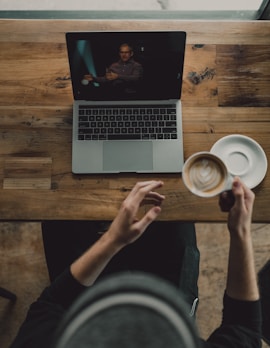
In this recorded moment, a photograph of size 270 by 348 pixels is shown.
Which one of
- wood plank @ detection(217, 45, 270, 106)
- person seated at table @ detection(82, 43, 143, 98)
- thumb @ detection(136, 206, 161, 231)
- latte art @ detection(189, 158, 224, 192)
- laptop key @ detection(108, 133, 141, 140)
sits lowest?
thumb @ detection(136, 206, 161, 231)

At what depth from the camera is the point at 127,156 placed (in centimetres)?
145

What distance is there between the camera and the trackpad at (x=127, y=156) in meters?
1.44

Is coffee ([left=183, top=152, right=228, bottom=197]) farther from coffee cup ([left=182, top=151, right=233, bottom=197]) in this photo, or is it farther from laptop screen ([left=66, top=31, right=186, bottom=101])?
laptop screen ([left=66, top=31, right=186, bottom=101])

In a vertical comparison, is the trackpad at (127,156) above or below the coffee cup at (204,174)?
above

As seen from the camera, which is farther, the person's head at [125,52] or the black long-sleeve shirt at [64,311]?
the person's head at [125,52]

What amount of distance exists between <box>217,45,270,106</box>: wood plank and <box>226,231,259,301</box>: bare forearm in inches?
21.2

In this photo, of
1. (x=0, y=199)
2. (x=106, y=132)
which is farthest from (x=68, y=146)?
(x=0, y=199)

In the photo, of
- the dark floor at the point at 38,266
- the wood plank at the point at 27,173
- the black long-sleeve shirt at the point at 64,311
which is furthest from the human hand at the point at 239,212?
the dark floor at the point at 38,266

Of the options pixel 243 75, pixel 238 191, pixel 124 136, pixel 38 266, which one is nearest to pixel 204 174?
pixel 238 191

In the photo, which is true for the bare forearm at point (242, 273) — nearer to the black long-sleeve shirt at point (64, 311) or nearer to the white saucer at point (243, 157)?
the black long-sleeve shirt at point (64, 311)

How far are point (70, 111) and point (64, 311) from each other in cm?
67

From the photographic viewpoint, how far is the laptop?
1.39 metres

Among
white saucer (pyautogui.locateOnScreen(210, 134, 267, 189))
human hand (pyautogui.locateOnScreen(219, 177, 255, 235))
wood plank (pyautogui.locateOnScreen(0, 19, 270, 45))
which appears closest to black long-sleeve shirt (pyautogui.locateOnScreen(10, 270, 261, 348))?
human hand (pyautogui.locateOnScreen(219, 177, 255, 235))

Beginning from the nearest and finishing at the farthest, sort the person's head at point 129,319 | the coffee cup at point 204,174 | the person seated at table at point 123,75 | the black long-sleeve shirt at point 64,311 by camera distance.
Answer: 1. the person's head at point 129,319
2. the black long-sleeve shirt at point 64,311
3. the coffee cup at point 204,174
4. the person seated at table at point 123,75
